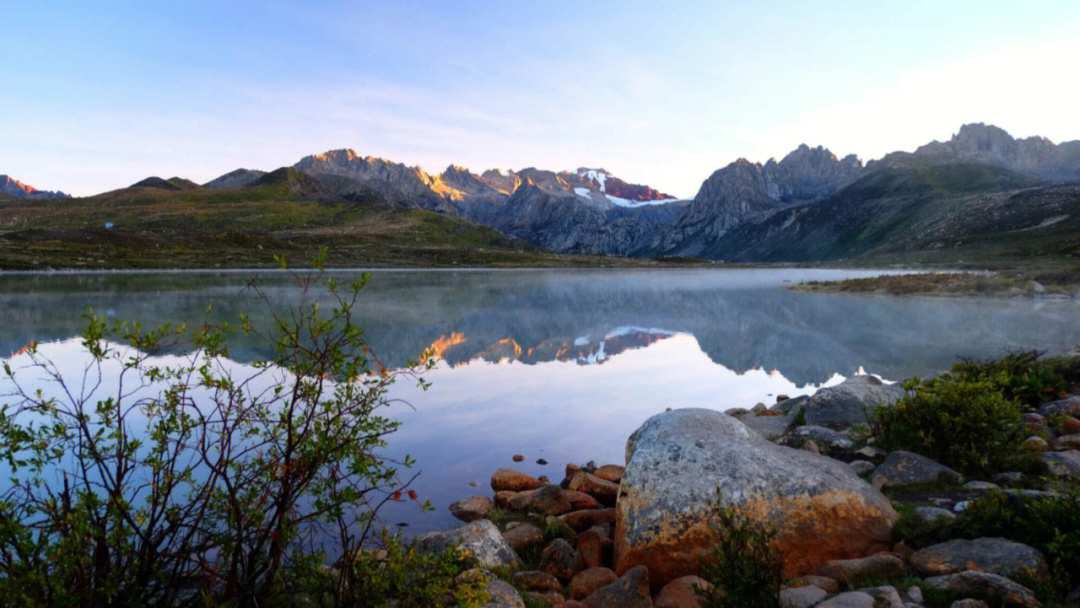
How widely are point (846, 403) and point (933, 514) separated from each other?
5.60m

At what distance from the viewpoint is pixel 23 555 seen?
4.00 metres

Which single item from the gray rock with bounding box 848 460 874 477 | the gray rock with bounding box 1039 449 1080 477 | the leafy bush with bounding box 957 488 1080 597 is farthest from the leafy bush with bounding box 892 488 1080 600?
the gray rock with bounding box 1039 449 1080 477

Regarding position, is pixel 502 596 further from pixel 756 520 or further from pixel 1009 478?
pixel 1009 478

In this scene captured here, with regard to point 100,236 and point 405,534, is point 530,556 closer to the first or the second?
point 405,534

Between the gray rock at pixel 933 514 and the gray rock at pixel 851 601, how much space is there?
222cm

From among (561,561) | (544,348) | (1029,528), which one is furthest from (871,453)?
(544,348)

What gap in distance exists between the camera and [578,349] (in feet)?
80.3

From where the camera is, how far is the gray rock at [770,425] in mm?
12523

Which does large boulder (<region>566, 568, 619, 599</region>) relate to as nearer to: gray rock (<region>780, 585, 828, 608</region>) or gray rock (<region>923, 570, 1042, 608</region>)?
gray rock (<region>780, 585, 828, 608</region>)

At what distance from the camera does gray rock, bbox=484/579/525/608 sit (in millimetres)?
6049

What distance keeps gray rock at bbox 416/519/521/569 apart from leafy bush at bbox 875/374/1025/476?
6.72 meters

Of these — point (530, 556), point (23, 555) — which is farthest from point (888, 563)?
point (23, 555)

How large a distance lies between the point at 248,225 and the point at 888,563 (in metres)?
197

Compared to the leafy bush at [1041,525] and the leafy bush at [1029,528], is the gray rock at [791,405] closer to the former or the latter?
the leafy bush at [1029,528]
